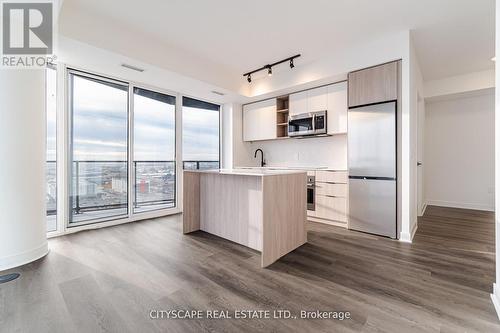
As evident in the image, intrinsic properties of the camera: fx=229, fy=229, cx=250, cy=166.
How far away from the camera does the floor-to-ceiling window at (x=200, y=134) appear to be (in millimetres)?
4957

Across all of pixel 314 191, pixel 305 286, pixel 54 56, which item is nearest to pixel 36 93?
pixel 54 56

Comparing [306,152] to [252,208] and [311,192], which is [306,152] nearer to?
[311,192]

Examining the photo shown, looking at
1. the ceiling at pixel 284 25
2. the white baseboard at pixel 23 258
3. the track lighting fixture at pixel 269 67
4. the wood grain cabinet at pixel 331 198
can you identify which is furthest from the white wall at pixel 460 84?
the white baseboard at pixel 23 258

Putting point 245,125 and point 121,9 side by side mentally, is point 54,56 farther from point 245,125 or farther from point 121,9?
point 245,125

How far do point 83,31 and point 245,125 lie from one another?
348 cm

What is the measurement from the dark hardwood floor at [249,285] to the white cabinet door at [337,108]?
1905mm

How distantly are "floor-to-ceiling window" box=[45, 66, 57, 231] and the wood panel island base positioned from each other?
6.20ft

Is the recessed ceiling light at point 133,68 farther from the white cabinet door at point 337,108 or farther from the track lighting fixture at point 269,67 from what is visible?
the white cabinet door at point 337,108

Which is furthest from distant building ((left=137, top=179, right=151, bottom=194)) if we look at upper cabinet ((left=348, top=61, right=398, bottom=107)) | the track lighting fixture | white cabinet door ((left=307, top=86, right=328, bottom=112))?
upper cabinet ((left=348, top=61, right=398, bottom=107))

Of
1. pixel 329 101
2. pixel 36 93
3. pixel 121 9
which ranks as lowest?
pixel 36 93

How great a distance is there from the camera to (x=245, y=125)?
5.57 metres

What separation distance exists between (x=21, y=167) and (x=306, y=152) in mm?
4430

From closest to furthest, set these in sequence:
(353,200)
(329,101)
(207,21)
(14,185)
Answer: (14,185)
(207,21)
(353,200)
(329,101)

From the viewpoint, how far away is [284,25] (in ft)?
9.77
